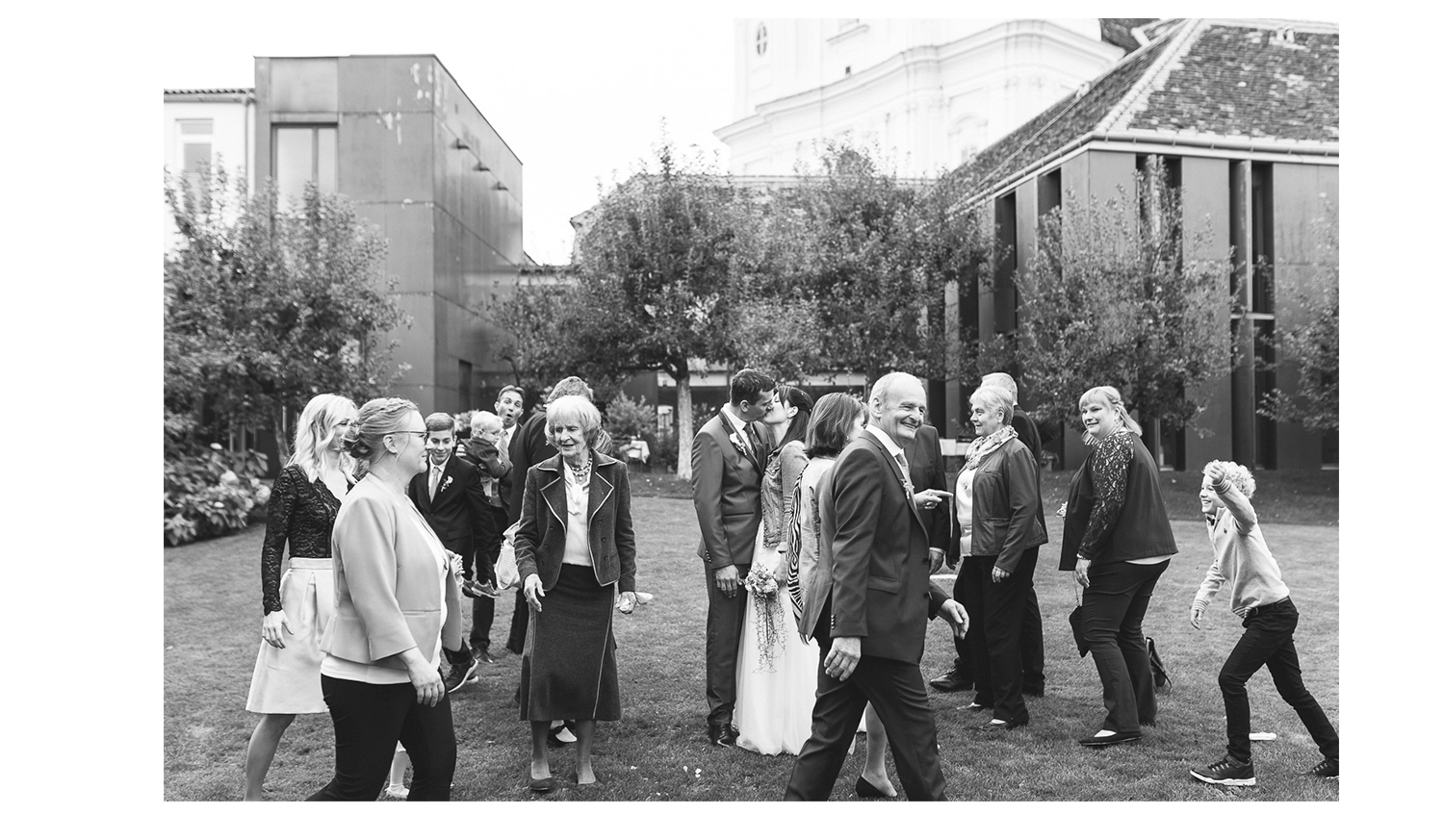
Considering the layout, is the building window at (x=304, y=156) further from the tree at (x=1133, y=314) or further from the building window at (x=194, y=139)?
the tree at (x=1133, y=314)

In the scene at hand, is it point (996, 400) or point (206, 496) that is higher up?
point (996, 400)

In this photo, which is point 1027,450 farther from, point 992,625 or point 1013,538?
point 992,625

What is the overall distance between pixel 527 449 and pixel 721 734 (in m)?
2.22

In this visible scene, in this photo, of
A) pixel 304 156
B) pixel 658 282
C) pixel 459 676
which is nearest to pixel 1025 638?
pixel 459 676

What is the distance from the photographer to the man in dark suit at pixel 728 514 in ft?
19.4

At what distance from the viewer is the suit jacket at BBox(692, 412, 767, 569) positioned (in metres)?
5.93

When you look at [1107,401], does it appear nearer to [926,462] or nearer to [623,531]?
[926,462]

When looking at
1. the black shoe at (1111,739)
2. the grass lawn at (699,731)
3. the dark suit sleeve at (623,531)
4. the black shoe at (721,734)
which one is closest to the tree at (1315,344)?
the grass lawn at (699,731)

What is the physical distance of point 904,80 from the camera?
137 ft

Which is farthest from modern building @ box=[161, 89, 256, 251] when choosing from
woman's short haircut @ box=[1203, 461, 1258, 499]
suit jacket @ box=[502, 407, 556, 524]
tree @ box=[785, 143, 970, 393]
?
woman's short haircut @ box=[1203, 461, 1258, 499]

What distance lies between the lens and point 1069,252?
813 inches

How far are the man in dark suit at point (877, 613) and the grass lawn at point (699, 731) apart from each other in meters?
0.96

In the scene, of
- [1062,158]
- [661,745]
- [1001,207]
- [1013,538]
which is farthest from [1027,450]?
[1001,207]

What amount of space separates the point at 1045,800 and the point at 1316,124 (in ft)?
73.6
